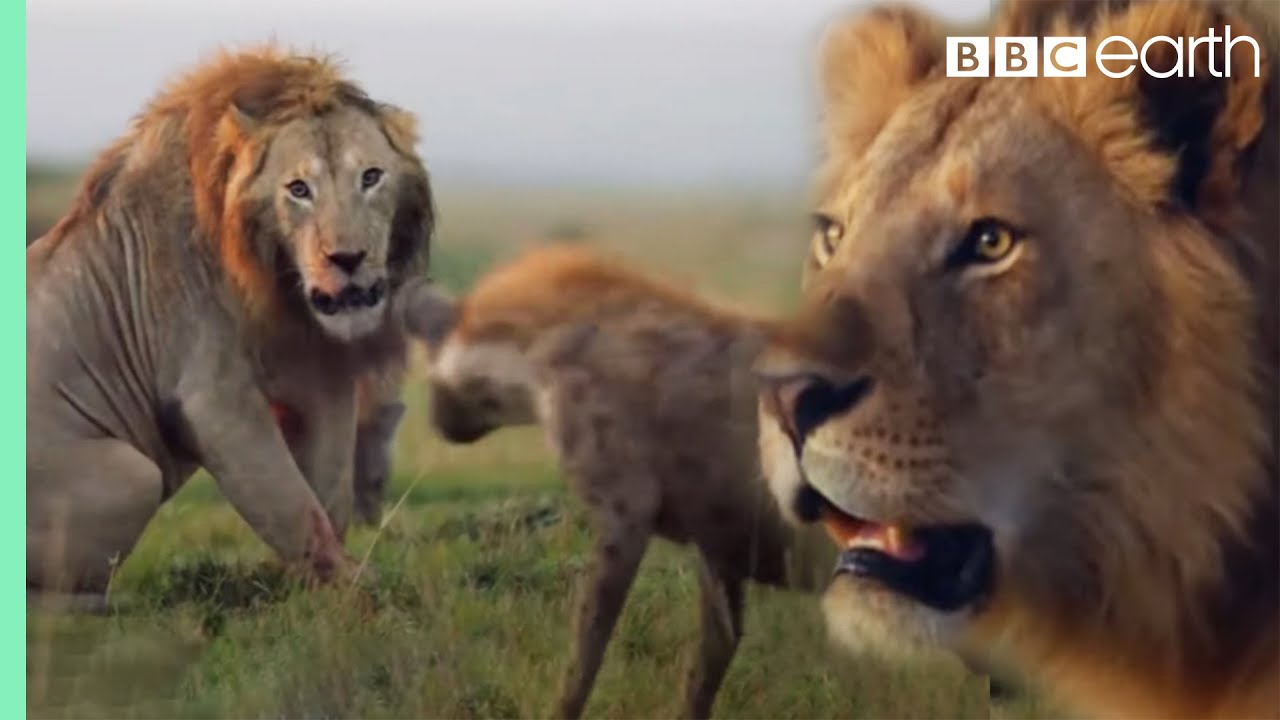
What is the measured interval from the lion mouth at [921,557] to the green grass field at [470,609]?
144mm

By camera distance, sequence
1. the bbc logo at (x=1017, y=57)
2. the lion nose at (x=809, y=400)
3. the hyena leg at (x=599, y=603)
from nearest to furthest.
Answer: the lion nose at (x=809, y=400) < the bbc logo at (x=1017, y=57) < the hyena leg at (x=599, y=603)

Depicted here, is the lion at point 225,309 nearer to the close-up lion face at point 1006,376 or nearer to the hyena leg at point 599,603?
the hyena leg at point 599,603

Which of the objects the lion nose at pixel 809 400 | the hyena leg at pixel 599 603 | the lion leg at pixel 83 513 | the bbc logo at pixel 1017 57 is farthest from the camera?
the lion leg at pixel 83 513

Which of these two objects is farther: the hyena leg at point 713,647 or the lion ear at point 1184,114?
the hyena leg at point 713,647

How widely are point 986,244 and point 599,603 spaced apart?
2.49ft

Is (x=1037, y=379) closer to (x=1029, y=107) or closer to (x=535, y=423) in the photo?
(x=1029, y=107)

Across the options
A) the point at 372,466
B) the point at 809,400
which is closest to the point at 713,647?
the point at 809,400

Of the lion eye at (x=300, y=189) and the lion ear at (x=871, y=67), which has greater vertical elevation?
the lion ear at (x=871, y=67)

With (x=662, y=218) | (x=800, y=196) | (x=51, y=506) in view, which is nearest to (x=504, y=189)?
(x=662, y=218)

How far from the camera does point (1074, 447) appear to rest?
2617 mm

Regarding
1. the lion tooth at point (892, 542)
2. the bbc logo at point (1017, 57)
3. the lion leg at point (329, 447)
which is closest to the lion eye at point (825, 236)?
the bbc logo at point (1017, 57)

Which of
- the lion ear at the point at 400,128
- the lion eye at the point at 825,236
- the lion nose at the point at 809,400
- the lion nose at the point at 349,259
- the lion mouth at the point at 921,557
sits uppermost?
the lion ear at the point at 400,128

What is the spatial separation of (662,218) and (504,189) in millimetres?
233

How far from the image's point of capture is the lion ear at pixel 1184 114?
261 centimetres
